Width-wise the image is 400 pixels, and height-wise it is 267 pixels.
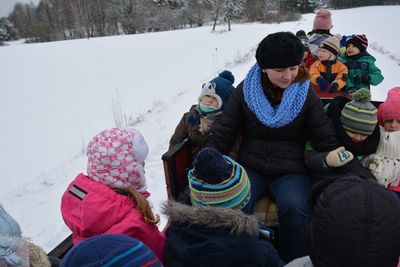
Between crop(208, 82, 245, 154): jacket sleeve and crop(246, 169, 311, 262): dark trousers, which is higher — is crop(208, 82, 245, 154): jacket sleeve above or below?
Answer: above

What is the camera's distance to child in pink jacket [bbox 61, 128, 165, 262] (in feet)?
5.09

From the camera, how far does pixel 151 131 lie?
5.57m

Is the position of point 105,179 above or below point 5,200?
above

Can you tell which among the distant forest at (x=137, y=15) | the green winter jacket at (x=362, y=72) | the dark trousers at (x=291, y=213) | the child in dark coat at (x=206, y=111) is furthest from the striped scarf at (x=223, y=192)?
the distant forest at (x=137, y=15)

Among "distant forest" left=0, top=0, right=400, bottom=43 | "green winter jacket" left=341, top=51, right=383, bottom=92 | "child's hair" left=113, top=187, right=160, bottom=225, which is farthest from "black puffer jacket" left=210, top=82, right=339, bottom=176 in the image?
"distant forest" left=0, top=0, right=400, bottom=43

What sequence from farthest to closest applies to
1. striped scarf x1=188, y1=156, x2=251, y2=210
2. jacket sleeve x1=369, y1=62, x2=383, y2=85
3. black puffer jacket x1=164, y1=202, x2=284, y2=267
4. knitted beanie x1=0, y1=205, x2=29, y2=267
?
jacket sleeve x1=369, y1=62, x2=383, y2=85, striped scarf x1=188, y1=156, x2=251, y2=210, black puffer jacket x1=164, y1=202, x2=284, y2=267, knitted beanie x1=0, y1=205, x2=29, y2=267

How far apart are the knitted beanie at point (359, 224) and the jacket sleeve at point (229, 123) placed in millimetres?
1434

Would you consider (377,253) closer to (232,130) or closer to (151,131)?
(232,130)

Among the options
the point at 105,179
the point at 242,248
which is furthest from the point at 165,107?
the point at 242,248

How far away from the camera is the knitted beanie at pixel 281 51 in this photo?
2.02 meters

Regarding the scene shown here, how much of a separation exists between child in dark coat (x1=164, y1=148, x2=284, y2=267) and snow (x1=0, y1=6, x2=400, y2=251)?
1.99 metres

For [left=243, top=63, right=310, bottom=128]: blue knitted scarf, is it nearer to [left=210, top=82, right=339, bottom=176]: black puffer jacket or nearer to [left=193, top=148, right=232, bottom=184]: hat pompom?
[left=210, top=82, right=339, bottom=176]: black puffer jacket

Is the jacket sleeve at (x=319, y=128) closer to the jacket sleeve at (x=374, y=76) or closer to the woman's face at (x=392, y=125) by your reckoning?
the woman's face at (x=392, y=125)

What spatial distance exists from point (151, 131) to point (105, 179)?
12.7ft
